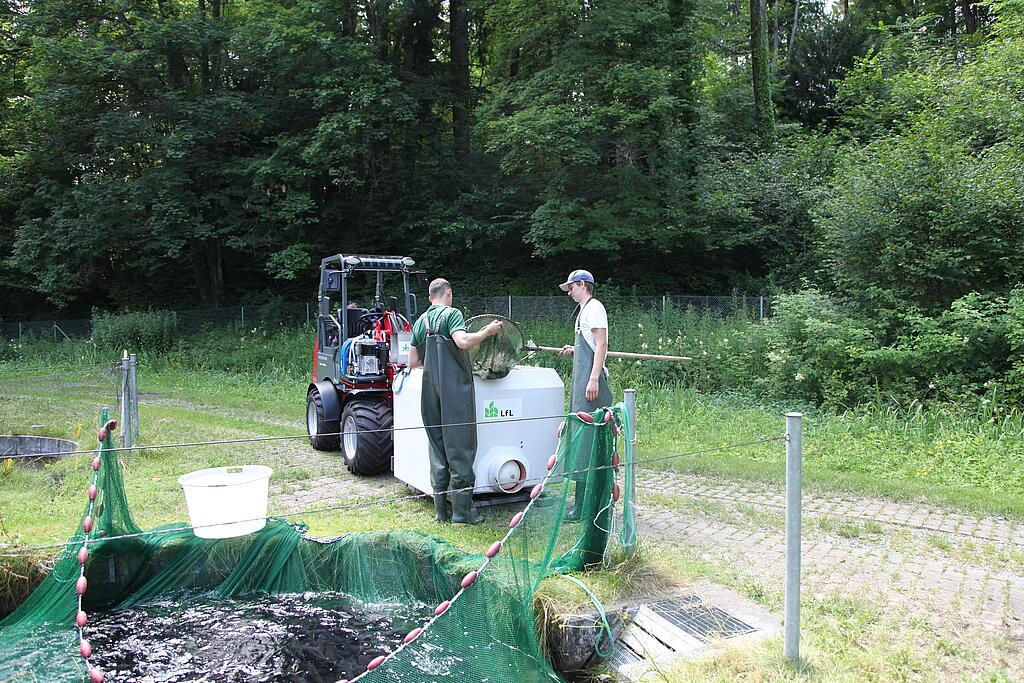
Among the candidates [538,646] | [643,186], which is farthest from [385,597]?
[643,186]

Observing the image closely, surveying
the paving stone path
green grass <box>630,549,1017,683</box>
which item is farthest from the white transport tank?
green grass <box>630,549,1017,683</box>

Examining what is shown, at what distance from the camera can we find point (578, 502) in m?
4.46

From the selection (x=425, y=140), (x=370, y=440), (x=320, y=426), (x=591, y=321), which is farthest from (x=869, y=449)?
(x=425, y=140)

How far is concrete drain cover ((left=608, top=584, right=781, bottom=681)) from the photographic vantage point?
145 inches

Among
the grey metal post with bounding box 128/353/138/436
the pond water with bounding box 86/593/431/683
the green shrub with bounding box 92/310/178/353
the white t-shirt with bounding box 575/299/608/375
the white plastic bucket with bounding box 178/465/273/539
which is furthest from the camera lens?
the green shrub with bounding box 92/310/178/353

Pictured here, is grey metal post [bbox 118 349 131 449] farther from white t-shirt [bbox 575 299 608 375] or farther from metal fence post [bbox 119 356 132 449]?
white t-shirt [bbox 575 299 608 375]

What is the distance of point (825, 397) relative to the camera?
10.3m

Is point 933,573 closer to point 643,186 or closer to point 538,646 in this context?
point 538,646

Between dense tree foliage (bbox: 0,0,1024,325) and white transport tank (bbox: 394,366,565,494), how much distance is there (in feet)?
34.6

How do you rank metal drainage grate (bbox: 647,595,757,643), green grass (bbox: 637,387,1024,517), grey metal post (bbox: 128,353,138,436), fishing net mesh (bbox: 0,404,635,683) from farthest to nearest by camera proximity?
1. grey metal post (bbox: 128,353,138,436)
2. green grass (bbox: 637,387,1024,517)
3. metal drainage grate (bbox: 647,595,757,643)
4. fishing net mesh (bbox: 0,404,635,683)

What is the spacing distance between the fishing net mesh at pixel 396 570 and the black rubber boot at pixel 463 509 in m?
0.13

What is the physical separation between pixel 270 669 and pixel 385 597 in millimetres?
813

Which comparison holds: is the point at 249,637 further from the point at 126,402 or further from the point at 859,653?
the point at 126,402

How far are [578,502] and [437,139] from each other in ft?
58.9
